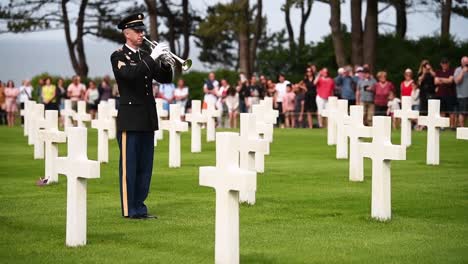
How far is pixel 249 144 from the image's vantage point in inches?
509

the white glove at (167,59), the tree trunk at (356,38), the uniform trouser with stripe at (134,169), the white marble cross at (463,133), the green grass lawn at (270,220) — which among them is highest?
the tree trunk at (356,38)

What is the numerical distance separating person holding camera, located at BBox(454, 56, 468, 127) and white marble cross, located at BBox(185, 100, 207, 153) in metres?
7.68

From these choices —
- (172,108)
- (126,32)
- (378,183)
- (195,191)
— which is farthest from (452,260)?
(172,108)

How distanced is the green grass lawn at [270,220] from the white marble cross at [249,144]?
1.48 feet

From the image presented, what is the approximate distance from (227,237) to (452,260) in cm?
203

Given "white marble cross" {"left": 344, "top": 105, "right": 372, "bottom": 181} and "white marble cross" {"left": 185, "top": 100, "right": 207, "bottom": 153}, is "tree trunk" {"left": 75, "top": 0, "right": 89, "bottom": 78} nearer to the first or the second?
"white marble cross" {"left": 185, "top": 100, "right": 207, "bottom": 153}

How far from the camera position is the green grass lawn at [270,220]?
10.1 meters

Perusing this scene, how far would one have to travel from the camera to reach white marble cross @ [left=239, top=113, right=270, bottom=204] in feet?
42.3

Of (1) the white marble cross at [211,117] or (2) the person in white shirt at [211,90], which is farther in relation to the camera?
(2) the person in white shirt at [211,90]

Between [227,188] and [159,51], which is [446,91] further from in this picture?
[227,188]

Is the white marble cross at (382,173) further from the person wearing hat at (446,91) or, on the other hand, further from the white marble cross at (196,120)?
the person wearing hat at (446,91)

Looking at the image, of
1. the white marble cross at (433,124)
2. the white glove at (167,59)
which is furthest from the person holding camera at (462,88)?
the white glove at (167,59)

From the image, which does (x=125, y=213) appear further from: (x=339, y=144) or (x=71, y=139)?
(x=339, y=144)

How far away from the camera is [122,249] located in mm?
10359
